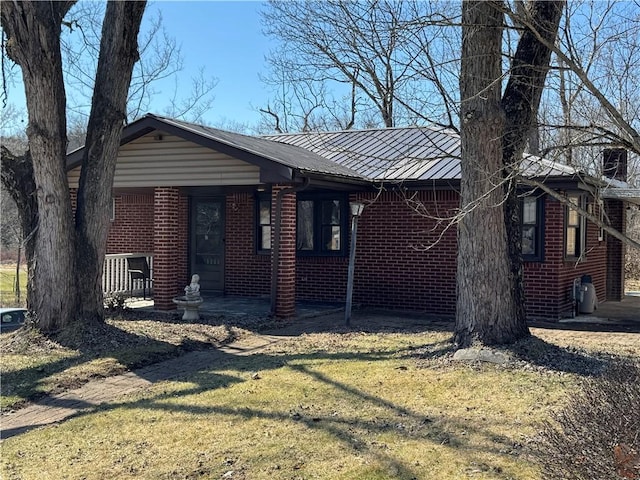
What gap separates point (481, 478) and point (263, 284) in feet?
35.9

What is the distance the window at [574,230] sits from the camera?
40.6 ft

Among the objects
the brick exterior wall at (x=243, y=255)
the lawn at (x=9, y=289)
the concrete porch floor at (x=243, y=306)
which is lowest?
the lawn at (x=9, y=289)

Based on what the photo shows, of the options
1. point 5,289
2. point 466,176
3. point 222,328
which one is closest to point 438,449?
point 466,176

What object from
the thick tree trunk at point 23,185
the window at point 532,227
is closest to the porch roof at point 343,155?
the window at point 532,227

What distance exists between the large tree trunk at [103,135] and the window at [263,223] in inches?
205

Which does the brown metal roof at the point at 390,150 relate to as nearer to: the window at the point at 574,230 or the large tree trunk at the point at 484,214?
the window at the point at 574,230

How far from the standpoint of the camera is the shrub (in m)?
3.13

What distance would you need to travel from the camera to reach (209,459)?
16.1 feet

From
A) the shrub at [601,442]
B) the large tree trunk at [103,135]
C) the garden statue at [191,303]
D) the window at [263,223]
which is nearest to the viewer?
the shrub at [601,442]

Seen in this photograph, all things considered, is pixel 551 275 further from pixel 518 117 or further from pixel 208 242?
pixel 208 242

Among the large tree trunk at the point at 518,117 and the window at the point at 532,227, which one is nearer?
the large tree trunk at the point at 518,117

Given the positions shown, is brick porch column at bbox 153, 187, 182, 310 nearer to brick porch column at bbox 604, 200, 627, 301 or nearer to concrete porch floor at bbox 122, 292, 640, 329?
concrete porch floor at bbox 122, 292, 640, 329

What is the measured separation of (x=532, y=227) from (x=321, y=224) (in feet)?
14.9

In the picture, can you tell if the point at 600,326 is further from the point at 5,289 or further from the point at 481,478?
the point at 5,289
